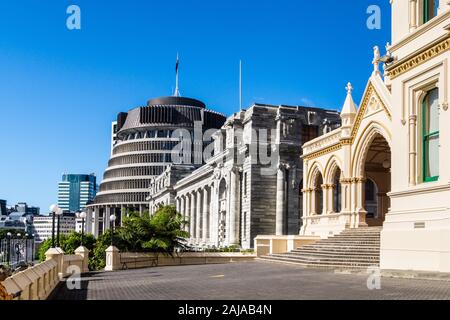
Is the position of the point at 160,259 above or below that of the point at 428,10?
below

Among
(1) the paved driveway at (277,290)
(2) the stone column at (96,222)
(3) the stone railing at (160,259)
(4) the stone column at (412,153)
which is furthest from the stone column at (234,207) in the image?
(2) the stone column at (96,222)

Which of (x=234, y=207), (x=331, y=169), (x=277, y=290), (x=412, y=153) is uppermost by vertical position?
(x=331, y=169)

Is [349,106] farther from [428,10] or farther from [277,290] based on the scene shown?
[277,290]

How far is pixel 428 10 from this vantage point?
791 inches

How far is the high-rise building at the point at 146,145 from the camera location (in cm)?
12962

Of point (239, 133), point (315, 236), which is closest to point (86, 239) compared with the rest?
point (239, 133)

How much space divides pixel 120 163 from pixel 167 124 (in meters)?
17.1

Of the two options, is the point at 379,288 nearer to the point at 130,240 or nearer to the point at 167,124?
the point at 130,240

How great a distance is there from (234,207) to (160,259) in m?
19.8

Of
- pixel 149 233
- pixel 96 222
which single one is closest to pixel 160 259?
pixel 149 233

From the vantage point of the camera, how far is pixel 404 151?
66.3 ft

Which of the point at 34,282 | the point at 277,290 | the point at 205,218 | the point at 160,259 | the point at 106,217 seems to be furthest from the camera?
the point at 106,217

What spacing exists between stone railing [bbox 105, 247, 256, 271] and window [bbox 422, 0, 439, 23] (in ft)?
69.2

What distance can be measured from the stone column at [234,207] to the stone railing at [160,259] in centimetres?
1486
